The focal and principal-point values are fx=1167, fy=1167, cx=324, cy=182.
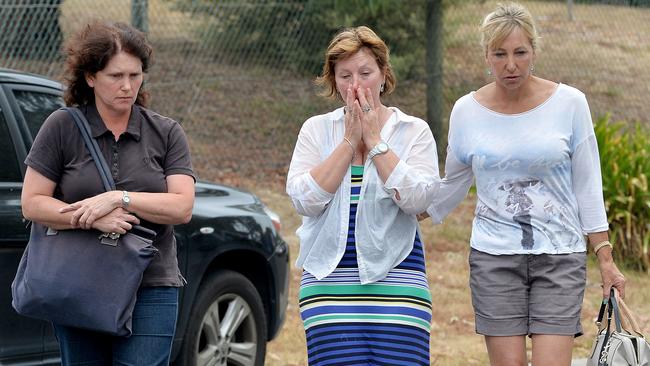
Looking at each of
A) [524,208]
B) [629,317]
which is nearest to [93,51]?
[524,208]

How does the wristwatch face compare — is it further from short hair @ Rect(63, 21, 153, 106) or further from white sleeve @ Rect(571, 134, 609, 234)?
short hair @ Rect(63, 21, 153, 106)

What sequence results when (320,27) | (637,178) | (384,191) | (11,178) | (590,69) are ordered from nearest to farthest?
1. (384,191)
2. (11,178)
3. (637,178)
4. (320,27)
5. (590,69)

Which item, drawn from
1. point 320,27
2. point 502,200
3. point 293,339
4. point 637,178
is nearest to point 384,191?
point 502,200

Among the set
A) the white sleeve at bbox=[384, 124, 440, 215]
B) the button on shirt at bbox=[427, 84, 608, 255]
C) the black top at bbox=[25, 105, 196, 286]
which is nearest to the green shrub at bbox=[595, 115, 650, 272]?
the button on shirt at bbox=[427, 84, 608, 255]

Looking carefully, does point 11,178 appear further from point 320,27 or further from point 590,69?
point 590,69

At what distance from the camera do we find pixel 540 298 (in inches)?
176

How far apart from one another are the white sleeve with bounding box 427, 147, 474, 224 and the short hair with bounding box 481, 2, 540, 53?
52cm

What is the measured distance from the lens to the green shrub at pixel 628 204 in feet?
32.2

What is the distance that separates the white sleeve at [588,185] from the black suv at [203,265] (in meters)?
2.13

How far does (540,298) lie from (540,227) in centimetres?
27

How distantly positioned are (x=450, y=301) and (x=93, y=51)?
519 cm

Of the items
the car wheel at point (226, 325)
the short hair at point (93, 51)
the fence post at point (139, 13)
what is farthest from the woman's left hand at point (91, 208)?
the fence post at point (139, 13)

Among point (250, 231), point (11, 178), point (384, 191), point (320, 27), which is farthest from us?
point (320, 27)

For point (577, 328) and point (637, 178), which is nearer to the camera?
point (577, 328)
